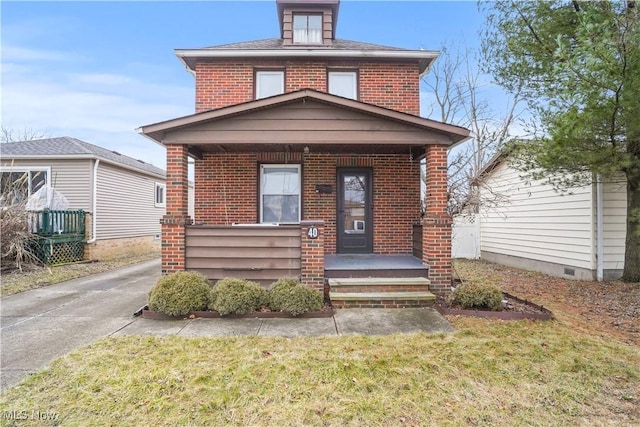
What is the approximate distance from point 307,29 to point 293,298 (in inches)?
323

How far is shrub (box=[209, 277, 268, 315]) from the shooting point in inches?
207

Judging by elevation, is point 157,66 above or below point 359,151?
above

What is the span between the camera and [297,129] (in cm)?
614

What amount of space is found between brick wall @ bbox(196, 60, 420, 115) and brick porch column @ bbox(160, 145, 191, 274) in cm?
293

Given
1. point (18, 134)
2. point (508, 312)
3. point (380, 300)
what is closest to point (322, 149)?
→ point (380, 300)

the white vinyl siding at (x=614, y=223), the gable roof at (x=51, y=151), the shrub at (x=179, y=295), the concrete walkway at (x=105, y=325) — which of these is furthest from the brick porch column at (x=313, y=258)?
the gable roof at (x=51, y=151)

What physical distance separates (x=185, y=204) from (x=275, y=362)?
3.89 m

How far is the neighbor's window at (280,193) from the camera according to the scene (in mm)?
8336

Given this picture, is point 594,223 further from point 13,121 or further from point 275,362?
point 13,121

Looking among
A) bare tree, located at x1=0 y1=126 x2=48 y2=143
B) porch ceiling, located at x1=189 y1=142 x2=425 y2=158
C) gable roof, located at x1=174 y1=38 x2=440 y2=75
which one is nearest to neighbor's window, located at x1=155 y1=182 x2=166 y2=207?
gable roof, located at x1=174 y1=38 x2=440 y2=75

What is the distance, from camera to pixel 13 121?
86.6 ft

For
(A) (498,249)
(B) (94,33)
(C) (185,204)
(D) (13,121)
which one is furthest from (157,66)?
(A) (498,249)

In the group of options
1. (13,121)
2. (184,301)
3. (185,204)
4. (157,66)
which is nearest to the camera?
(184,301)

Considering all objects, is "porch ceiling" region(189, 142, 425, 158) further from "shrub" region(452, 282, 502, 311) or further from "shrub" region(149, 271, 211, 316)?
"shrub" region(452, 282, 502, 311)
